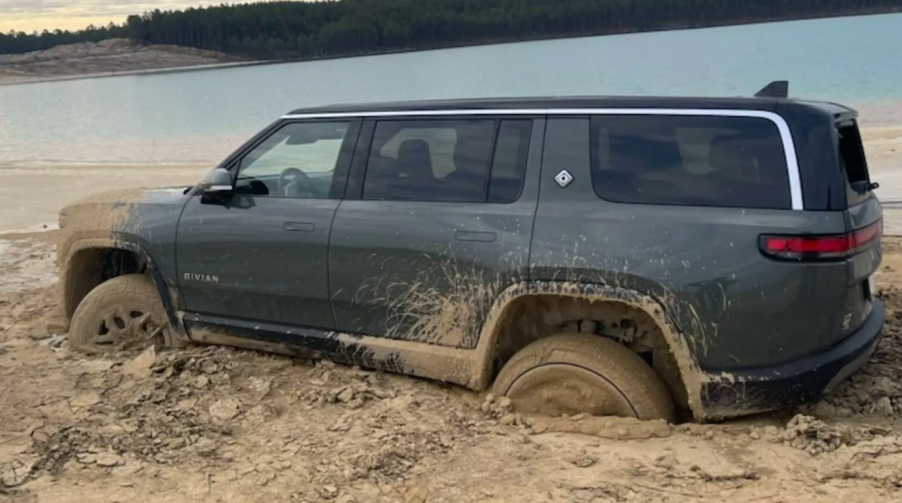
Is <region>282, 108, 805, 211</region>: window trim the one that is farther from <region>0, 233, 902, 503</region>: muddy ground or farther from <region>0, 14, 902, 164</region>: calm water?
<region>0, 14, 902, 164</region>: calm water

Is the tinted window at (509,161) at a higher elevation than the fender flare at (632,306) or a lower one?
higher

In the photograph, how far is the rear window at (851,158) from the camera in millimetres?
3783

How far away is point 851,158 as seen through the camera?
3975 millimetres

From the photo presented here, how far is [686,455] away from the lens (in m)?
3.75

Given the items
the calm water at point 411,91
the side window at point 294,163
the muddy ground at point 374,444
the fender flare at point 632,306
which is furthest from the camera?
the calm water at point 411,91

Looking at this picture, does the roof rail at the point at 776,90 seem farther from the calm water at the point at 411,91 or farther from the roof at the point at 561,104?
the calm water at the point at 411,91

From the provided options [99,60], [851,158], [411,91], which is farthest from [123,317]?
[99,60]

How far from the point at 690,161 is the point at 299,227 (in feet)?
7.06

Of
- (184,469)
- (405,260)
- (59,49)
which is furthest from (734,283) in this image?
(59,49)

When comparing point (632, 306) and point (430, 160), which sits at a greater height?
point (430, 160)

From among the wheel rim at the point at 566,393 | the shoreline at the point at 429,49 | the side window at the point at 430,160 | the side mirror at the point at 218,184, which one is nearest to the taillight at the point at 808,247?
the wheel rim at the point at 566,393

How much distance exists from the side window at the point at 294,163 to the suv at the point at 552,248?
16 mm

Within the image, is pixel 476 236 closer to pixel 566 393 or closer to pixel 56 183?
pixel 566 393

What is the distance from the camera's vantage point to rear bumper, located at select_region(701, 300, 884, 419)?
12.3 feet
